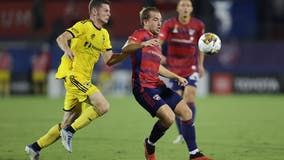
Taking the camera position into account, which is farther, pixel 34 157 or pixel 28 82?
pixel 28 82

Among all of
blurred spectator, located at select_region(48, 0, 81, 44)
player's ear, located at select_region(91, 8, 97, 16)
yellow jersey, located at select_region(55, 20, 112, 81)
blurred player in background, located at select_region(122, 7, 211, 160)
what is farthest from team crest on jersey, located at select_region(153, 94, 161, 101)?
blurred spectator, located at select_region(48, 0, 81, 44)

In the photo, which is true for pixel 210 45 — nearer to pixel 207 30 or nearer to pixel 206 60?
pixel 207 30

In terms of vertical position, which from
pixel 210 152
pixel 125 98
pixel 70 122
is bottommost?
pixel 125 98

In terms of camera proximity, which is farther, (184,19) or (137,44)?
(184,19)

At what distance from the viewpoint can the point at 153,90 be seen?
892 centimetres

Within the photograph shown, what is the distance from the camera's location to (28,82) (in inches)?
1015

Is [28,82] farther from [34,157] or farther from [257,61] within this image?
[34,157]

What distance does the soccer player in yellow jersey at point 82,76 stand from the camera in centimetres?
898

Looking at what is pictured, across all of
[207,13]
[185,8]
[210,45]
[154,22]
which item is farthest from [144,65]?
[207,13]

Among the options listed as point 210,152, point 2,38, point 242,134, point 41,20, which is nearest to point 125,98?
A: point 41,20

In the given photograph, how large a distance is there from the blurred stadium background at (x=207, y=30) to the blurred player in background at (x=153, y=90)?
14.6 meters

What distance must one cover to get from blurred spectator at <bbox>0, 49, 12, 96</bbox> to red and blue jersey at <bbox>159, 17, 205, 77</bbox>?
14.4m

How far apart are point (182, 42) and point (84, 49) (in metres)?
3.15

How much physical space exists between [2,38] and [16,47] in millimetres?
714
